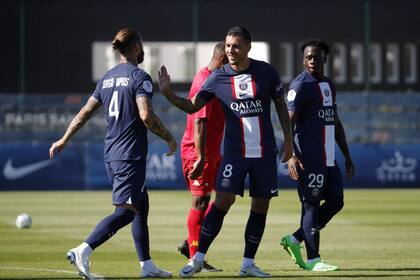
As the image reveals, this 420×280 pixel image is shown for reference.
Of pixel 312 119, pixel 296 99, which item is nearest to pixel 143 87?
pixel 296 99

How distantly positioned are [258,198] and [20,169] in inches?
687

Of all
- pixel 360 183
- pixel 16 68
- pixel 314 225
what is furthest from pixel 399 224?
pixel 16 68

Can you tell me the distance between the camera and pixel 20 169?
2775 centimetres

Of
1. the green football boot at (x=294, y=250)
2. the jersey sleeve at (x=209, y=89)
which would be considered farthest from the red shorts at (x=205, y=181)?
the jersey sleeve at (x=209, y=89)

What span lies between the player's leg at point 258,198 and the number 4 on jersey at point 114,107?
4.33 feet

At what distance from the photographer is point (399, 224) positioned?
17922 mm

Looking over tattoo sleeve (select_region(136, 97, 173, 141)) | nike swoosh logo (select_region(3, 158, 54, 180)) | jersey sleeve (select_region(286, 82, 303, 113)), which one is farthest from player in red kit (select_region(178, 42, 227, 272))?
nike swoosh logo (select_region(3, 158, 54, 180))

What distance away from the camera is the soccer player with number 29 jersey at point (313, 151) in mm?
11852

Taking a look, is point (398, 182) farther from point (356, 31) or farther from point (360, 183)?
point (356, 31)

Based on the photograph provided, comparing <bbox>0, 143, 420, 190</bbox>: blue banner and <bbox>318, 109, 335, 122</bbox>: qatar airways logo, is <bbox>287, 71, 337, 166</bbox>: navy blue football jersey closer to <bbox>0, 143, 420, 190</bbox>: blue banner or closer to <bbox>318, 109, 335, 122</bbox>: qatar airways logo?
<bbox>318, 109, 335, 122</bbox>: qatar airways logo

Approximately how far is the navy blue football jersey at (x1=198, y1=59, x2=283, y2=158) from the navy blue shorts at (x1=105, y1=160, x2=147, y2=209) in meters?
Result: 0.87

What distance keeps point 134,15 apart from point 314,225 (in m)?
25.1

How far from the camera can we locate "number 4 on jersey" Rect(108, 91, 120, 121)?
1073 centimetres

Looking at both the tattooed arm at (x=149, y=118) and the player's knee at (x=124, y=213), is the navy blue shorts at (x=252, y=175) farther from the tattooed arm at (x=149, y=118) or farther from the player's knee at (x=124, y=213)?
the player's knee at (x=124, y=213)
